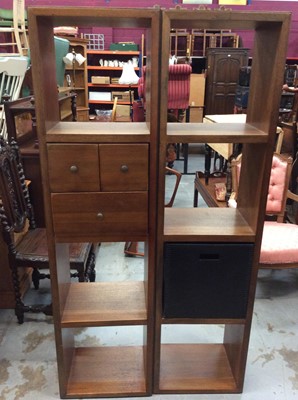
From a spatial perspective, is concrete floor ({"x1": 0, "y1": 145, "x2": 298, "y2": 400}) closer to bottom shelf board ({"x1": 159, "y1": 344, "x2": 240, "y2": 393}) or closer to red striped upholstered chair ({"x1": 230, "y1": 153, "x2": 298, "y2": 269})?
bottom shelf board ({"x1": 159, "y1": 344, "x2": 240, "y2": 393})

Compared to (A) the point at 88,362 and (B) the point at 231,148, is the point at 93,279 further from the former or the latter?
(B) the point at 231,148

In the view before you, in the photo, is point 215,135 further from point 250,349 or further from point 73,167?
point 250,349

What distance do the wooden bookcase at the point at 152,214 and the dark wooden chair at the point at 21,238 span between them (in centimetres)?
38

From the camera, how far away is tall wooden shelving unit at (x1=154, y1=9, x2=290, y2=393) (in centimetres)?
134

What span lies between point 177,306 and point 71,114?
2968 mm

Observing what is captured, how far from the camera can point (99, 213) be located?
4.88ft

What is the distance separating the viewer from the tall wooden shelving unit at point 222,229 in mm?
1342

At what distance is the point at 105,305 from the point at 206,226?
621 mm

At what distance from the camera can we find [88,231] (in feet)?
4.98

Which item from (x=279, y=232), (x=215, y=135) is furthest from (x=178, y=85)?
(x=215, y=135)

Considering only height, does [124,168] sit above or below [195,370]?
above

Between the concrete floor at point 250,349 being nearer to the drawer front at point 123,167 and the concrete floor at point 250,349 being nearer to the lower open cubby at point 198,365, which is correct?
the lower open cubby at point 198,365

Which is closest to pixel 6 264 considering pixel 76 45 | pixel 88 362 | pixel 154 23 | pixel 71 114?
pixel 88 362

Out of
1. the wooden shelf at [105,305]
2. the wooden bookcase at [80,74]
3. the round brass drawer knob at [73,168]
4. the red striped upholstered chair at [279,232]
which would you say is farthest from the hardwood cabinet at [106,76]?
the round brass drawer knob at [73,168]
